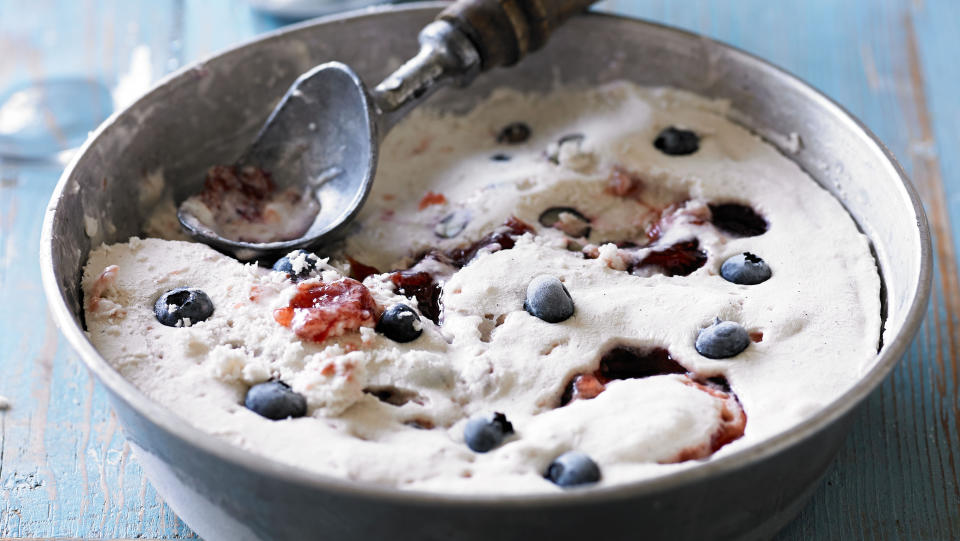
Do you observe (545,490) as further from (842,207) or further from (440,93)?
(440,93)

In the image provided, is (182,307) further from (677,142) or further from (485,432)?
(677,142)

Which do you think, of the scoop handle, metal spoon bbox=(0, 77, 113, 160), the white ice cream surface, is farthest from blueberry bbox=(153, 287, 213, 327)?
metal spoon bbox=(0, 77, 113, 160)

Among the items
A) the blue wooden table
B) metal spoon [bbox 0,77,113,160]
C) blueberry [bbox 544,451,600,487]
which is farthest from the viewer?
metal spoon [bbox 0,77,113,160]

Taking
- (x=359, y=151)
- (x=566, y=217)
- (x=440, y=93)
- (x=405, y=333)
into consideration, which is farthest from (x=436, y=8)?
(x=405, y=333)

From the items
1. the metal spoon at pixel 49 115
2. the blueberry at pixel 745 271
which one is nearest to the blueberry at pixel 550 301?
the blueberry at pixel 745 271

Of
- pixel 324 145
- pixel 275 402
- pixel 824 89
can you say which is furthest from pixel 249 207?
pixel 824 89

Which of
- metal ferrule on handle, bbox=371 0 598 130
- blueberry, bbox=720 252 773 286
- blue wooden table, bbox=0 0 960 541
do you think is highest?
metal ferrule on handle, bbox=371 0 598 130

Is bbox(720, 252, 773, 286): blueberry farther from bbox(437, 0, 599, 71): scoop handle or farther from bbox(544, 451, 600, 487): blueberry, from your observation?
bbox(437, 0, 599, 71): scoop handle
